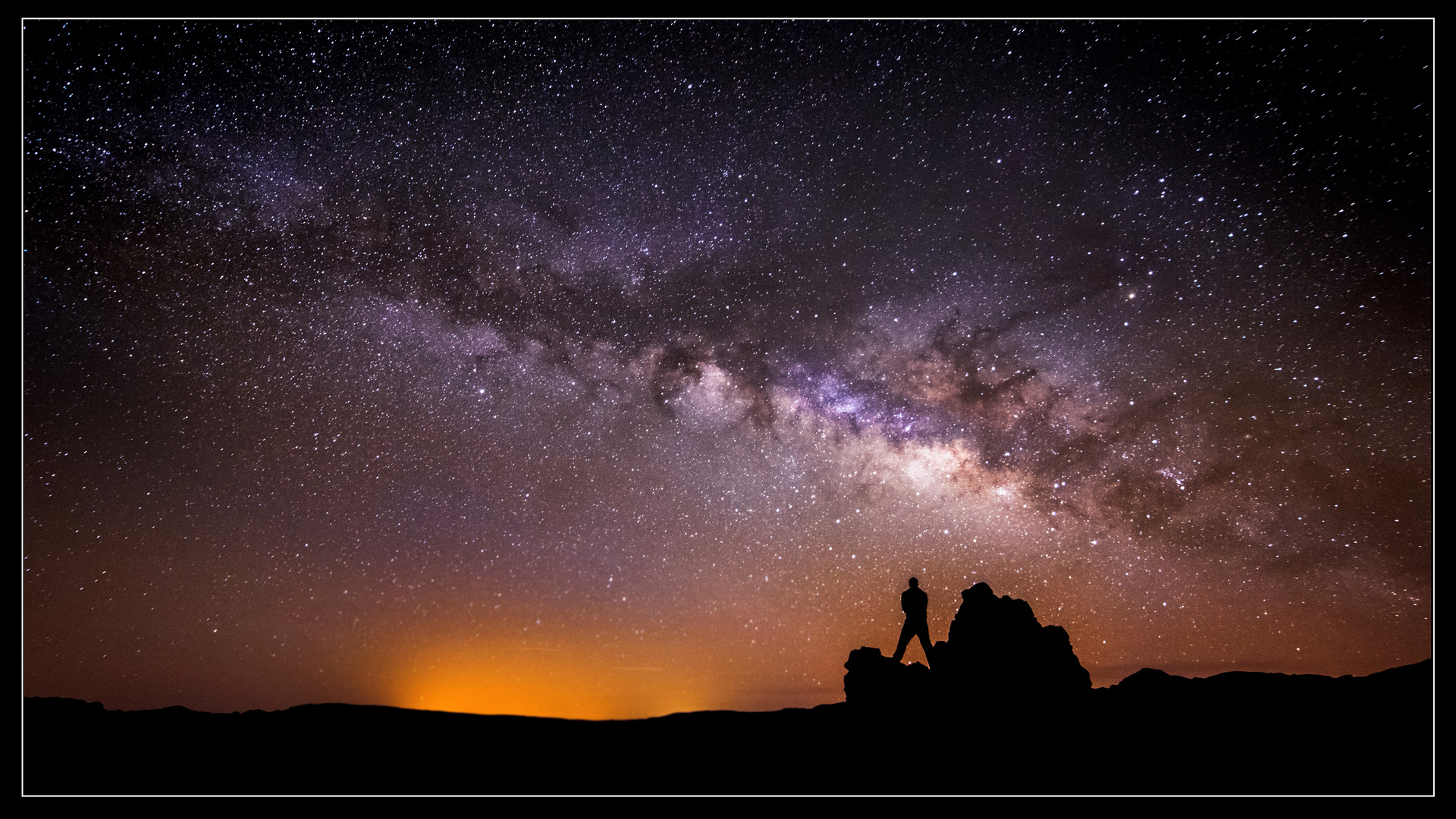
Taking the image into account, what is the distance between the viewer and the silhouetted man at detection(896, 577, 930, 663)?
988cm

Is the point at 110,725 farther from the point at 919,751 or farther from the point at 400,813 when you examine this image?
the point at 919,751

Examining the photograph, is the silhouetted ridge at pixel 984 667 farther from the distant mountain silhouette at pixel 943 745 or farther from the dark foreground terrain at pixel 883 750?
the dark foreground terrain at pixel 883 750

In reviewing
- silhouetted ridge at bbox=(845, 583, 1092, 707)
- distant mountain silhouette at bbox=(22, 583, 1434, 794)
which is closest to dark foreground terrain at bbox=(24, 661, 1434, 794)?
distant mountain silhouette at bbox=(22, 583, 1434, 794)

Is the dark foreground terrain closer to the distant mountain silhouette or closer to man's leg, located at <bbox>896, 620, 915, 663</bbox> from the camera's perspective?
the distant mountain silhouette

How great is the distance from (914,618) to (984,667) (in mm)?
1347

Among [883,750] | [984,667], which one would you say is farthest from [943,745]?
[984,667]

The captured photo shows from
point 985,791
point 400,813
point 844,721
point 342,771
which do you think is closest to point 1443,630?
point 985,791

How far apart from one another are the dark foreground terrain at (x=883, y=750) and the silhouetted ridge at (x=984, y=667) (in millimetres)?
207

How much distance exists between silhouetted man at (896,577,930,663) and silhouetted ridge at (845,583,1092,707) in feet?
1.20

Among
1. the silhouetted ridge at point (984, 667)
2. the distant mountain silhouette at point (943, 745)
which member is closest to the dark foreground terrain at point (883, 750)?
the distant mountain silhouette at point (943, 745)

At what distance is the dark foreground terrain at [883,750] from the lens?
7.86m

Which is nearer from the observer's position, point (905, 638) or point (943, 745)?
point (943, 745)

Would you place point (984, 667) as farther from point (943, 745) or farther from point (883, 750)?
point (883, 750)

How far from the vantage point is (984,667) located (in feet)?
31.1
